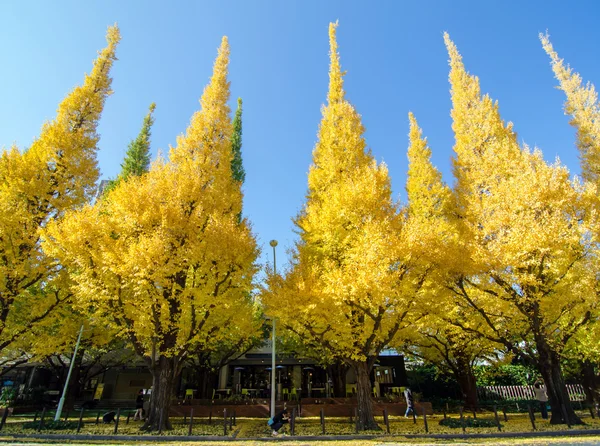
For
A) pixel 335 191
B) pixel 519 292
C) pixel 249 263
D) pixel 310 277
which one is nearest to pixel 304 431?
pixel 310 277

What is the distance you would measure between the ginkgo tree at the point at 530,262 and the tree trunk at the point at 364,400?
16.0 ft

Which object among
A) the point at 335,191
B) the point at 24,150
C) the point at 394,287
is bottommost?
the point at 394,287

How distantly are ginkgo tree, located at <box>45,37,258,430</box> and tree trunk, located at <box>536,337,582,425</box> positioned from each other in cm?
1194

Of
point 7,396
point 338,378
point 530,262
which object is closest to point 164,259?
point 530,262

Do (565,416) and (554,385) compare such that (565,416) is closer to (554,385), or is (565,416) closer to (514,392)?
(554,385)

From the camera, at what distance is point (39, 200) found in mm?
15594

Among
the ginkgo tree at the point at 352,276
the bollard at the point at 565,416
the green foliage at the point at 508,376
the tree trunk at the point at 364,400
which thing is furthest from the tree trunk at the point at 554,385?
the green foliage at the point at 508,376

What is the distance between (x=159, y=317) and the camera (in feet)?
39.4

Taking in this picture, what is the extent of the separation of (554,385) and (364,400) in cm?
760

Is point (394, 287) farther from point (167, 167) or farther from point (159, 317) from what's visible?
point (167, 167)

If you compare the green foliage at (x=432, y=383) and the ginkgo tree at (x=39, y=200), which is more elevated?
the ginkgo tree at (x=39, y=200)

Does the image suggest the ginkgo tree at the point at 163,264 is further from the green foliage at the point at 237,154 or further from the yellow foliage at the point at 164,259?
the green foliage at the point at 237,154

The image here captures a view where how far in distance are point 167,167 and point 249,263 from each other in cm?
575

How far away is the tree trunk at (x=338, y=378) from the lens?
20.6m
